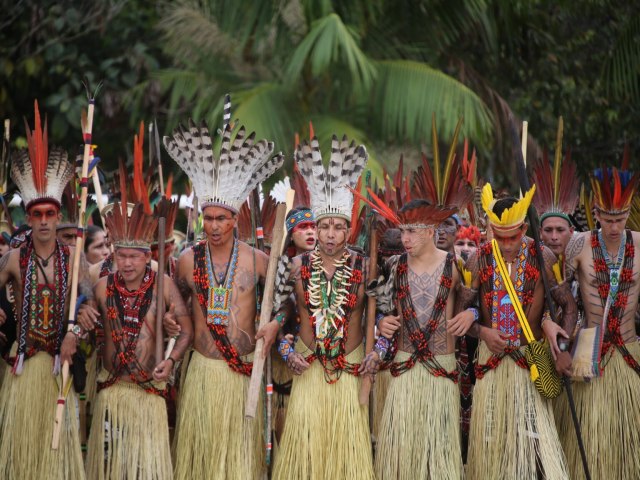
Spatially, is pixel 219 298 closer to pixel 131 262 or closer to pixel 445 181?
pixel 131 262

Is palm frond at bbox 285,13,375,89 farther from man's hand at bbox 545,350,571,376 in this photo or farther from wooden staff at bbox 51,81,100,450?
man's hand at bbox 545,350,571,376

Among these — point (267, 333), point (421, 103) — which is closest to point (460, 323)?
point (267, 333)

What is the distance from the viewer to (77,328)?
655 centimetres

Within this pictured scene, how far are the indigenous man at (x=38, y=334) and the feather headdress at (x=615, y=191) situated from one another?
3.33 m

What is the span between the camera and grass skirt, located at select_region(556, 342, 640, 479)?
21.3 feet

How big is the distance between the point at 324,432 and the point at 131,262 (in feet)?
5.06

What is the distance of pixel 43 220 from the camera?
6777 millimetres

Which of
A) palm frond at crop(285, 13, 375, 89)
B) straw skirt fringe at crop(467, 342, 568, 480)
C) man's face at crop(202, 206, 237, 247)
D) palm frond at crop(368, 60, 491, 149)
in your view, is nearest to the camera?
straw skirt fringe at crop(467, 342, 568, 480)

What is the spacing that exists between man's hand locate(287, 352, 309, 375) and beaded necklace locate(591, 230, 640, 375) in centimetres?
184

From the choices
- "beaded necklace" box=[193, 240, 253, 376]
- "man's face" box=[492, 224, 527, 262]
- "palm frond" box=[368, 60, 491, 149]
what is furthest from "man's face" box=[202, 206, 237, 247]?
"palm frond" box=[368, 60, 491, 149]

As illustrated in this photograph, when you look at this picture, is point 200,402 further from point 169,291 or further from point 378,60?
point 378,60

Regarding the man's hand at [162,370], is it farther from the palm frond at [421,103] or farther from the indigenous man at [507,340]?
the palm frond at [421,103]

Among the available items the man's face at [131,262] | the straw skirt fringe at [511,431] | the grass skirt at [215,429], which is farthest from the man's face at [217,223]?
the straw skirt fringe at [511,431]

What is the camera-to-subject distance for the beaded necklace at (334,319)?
21.0 ft
